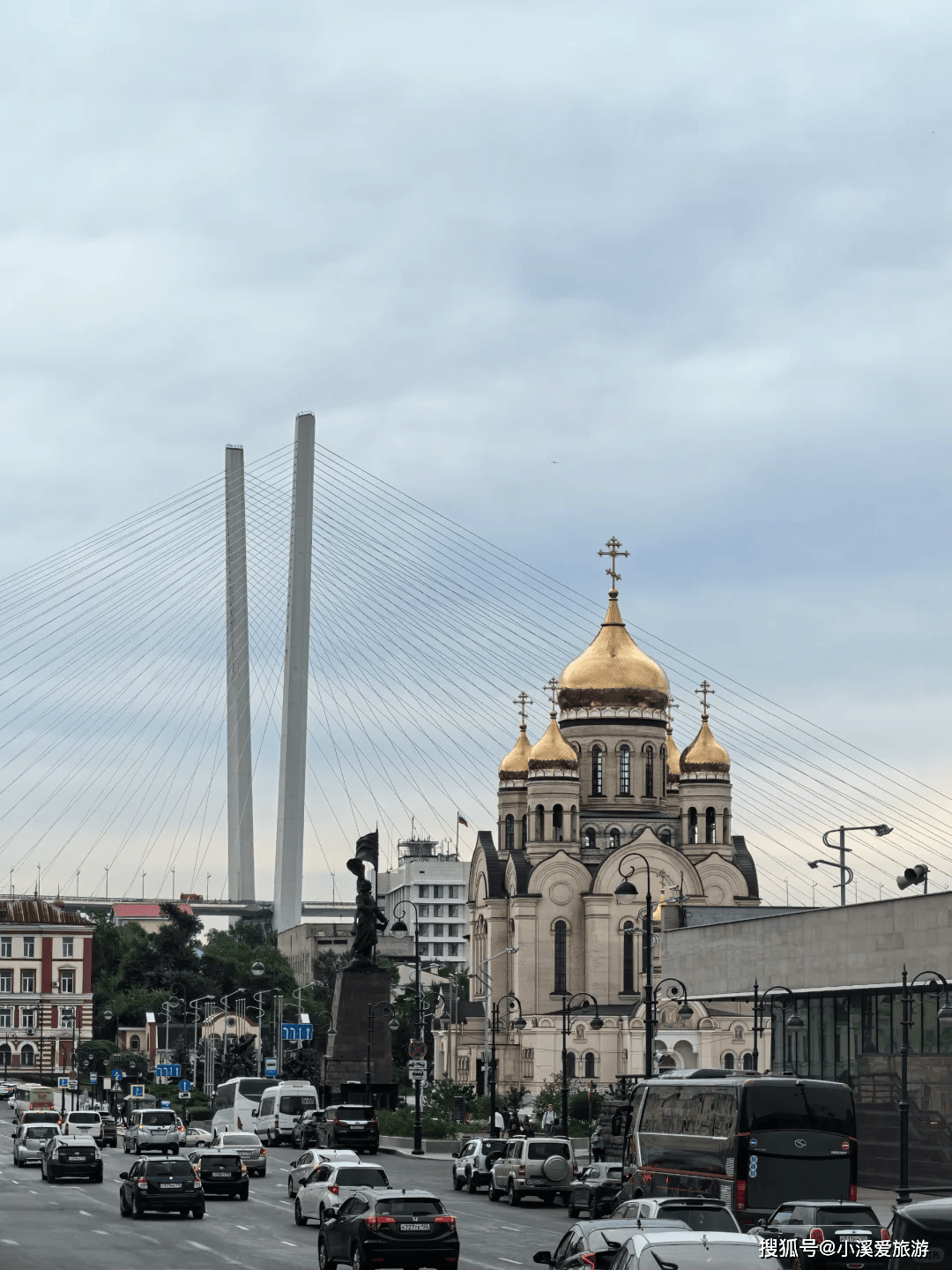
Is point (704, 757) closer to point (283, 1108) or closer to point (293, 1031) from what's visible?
point (293, 1031)

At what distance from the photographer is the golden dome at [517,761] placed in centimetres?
12875

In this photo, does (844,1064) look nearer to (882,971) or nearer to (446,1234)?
(882,971)

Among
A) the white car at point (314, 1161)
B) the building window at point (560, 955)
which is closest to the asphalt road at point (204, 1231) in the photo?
the white car at point (314, 1161)

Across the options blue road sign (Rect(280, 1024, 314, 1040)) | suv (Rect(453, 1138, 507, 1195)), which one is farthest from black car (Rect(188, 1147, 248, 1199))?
blue road sign (Rect(280, 1024, 314, 1040))

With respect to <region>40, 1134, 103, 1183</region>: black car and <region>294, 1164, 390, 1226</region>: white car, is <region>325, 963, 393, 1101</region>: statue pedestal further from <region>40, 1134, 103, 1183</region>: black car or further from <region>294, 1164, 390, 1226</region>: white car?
<region>294, 1164, 390, 1226</region>: white car

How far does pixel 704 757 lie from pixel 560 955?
14061 millimetres

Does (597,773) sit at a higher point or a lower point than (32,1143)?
higher

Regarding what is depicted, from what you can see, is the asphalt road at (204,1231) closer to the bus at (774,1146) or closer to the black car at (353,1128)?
the bus at (774,1146)

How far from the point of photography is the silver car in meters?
58.9

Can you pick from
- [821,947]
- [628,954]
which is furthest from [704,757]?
[821,947]

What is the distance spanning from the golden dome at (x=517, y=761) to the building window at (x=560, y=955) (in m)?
12.6

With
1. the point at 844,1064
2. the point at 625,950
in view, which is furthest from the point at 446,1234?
the point at 625,950

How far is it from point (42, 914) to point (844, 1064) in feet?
369

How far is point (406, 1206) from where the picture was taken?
1104 inches
